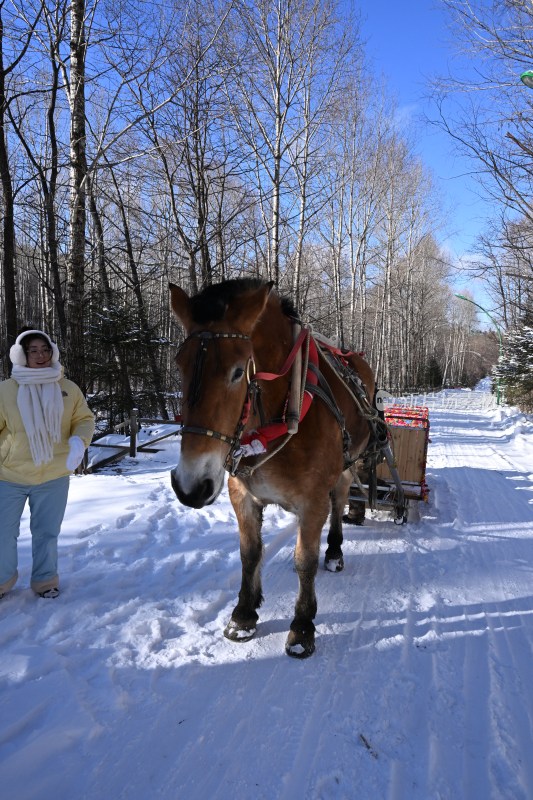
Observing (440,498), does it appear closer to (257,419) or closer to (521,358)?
(257,419)

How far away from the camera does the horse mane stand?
193 cm

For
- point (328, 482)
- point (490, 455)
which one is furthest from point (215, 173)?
point (328, 482)

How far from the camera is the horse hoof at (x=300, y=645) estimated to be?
8.52 ft

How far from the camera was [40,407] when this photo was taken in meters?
2.92

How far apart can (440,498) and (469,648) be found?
3.58m

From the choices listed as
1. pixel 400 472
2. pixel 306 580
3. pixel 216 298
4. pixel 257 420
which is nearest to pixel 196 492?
pixel 257 420

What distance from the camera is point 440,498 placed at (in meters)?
6.12

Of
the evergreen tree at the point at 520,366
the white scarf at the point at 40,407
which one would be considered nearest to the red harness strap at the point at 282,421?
the white scarf at the point at 40,407

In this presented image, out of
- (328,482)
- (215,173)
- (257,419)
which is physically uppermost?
(215,173)

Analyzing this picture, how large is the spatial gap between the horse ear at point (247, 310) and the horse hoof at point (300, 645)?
192cm

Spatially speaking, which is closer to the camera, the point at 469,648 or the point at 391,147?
the point at 469,648

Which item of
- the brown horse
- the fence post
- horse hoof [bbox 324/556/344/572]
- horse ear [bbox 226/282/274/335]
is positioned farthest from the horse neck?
the fence post

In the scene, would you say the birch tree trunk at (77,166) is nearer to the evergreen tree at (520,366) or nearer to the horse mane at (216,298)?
the horse mane at (216,298)

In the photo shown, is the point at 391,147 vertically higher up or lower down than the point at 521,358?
higher up
